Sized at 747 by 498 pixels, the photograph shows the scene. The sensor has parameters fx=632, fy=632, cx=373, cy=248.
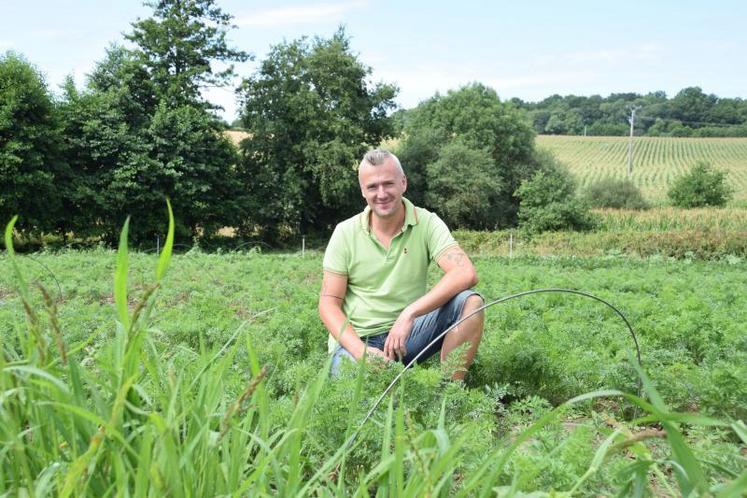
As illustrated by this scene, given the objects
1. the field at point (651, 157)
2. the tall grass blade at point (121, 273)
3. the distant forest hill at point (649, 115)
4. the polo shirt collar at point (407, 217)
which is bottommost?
the field at point (651, 157)

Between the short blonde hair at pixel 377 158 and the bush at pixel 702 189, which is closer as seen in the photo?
the short blonde hair at pixel 377 158

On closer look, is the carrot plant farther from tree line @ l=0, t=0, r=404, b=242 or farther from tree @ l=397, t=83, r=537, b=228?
tree @ l=397, t=83, r=537, b=228

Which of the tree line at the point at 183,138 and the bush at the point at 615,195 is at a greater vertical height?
the tree line at the point at 183,138

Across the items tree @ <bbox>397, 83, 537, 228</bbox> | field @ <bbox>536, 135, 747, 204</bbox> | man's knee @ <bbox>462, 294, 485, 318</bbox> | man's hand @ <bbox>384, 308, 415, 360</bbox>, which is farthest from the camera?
field @ <bbox>536, 135, 747, 204</bbox>

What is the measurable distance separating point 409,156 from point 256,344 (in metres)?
40.1

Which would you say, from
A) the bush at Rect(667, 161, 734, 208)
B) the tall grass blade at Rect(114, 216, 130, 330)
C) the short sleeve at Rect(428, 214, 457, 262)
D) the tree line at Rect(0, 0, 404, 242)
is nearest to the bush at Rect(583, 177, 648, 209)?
the bush at Rect(667, 161, 734, 208)

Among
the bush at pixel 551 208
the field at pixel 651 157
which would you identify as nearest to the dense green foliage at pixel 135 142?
the bush at pixel 551 208

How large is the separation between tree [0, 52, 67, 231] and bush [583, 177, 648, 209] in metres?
35.6

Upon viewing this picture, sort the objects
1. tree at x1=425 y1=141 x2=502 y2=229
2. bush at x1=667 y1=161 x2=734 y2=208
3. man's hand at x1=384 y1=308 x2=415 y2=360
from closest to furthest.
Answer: man's hand at x1=384 y1=308 x2=415 y2=360 < tree at x1=425 y1=141 x2=502 y2=229 < bush at x1=667 y1=161 x2=734 y2=208

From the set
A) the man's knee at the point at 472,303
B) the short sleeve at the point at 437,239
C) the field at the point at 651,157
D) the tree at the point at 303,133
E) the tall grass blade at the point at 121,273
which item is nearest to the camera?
the tall grass blade at the point at 121,273

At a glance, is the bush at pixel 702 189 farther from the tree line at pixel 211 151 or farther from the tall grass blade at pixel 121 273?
the tall grass blade at pixel 121 273

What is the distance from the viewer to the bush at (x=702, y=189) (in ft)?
149

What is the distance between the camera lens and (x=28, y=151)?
2781 cm

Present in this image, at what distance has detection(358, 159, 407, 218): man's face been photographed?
12.6 feet
